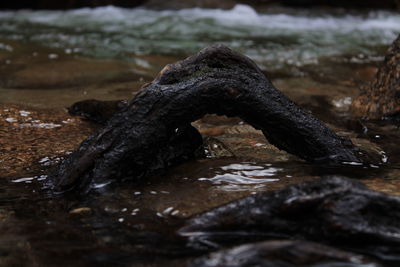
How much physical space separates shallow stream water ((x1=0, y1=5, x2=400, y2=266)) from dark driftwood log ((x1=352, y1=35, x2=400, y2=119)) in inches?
8.2

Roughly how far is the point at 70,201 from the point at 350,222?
131cm

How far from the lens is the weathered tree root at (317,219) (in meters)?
1.87

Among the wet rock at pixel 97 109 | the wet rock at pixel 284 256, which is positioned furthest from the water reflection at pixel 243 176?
the wet rock at pixel 97 109

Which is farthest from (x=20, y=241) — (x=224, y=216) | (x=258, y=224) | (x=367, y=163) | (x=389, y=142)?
(x=389, y=142)

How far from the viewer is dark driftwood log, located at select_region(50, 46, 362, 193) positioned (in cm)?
256

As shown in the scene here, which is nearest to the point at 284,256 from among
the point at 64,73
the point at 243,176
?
the point at 243,176

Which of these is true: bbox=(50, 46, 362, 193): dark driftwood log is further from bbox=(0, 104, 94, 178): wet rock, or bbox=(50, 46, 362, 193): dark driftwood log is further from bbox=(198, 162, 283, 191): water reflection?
bbox=(0, 104, 94, 178): wet rock

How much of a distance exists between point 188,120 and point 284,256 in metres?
1.15

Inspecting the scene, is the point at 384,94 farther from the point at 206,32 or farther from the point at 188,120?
the point at 206,32

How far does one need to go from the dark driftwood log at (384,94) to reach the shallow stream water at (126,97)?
0.21 meters

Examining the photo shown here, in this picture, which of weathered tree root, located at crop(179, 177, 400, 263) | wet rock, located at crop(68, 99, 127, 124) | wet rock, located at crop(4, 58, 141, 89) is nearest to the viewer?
weathered tree root, located at crop(179, 177, 400, 263)

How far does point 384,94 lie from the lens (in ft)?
14.6

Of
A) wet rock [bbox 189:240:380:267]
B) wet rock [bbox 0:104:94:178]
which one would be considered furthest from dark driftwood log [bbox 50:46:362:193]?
wet rock [bbox 189:240:380:267]

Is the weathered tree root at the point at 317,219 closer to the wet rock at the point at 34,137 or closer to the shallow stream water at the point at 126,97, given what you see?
the shallow stream water at the point at 126,97
